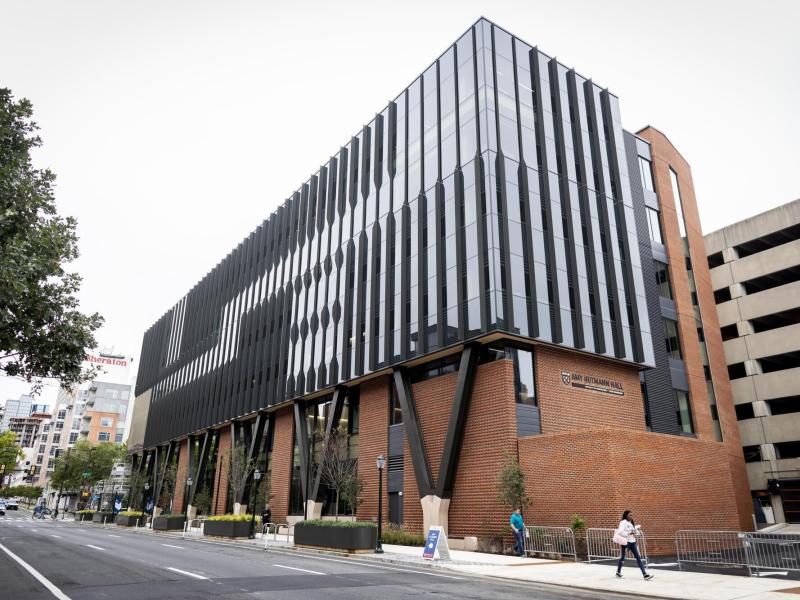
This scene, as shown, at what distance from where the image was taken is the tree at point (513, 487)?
80.2ft

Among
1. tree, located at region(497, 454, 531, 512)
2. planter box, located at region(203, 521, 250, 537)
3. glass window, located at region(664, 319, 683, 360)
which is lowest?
planter box, located at region(203, 521, 250, 537)

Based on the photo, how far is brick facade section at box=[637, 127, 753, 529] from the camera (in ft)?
121

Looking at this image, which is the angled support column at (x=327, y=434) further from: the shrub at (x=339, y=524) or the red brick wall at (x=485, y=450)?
the red brick wall at (x=485, y=450)

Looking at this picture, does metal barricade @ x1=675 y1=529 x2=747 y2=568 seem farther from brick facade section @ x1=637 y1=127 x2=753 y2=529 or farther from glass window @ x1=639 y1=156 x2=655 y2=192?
glass window @ x1=639 y1=156 x2=655 y2=192

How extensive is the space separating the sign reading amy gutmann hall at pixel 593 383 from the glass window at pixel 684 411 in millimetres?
6084

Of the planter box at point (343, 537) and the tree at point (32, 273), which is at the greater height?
the tree at point (32, 273)

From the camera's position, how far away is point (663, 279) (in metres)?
39.0

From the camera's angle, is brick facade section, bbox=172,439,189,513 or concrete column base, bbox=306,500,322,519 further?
brick facade section, bbox=172,439,189,513

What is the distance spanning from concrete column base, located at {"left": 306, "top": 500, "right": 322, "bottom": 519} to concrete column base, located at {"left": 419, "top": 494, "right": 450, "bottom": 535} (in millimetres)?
10987

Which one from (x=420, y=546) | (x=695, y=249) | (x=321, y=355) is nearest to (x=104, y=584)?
(x=420, y=546)

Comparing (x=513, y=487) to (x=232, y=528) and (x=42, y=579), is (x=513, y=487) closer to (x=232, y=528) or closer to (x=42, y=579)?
(x=42, y=579)

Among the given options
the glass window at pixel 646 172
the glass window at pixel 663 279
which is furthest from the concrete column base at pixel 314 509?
the glass window at pixel 646 172

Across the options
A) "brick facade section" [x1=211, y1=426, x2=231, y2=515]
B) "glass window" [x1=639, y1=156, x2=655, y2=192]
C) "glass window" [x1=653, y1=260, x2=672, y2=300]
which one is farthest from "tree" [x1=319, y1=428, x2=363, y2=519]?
"glass window" [x1=639, y1=156, x2=655, y2=192]

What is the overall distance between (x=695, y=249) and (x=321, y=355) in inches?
1157
